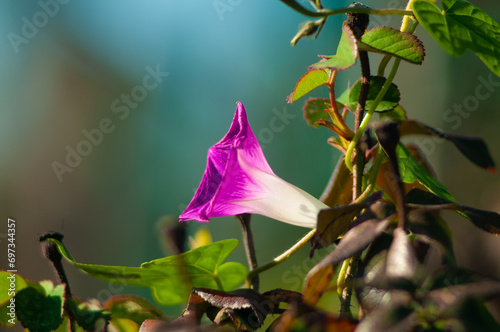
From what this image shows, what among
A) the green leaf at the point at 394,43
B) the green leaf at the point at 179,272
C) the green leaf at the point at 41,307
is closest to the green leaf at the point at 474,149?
the green leaf at the point at 394,43

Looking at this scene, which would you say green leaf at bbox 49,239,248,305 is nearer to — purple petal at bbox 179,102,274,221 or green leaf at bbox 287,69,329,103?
purple petal at bbox 179,102,274,221

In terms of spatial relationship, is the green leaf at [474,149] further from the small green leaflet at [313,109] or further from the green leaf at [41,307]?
the green leaf at [41,307]

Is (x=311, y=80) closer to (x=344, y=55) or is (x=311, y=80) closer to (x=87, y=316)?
(x=344, y=55)

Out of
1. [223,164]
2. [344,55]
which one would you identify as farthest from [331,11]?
[223,164]

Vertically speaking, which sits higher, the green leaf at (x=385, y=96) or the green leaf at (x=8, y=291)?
the green leaf at (x=385, y=96)

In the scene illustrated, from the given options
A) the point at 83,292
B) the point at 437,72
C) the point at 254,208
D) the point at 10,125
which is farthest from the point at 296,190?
the point at 10,125
